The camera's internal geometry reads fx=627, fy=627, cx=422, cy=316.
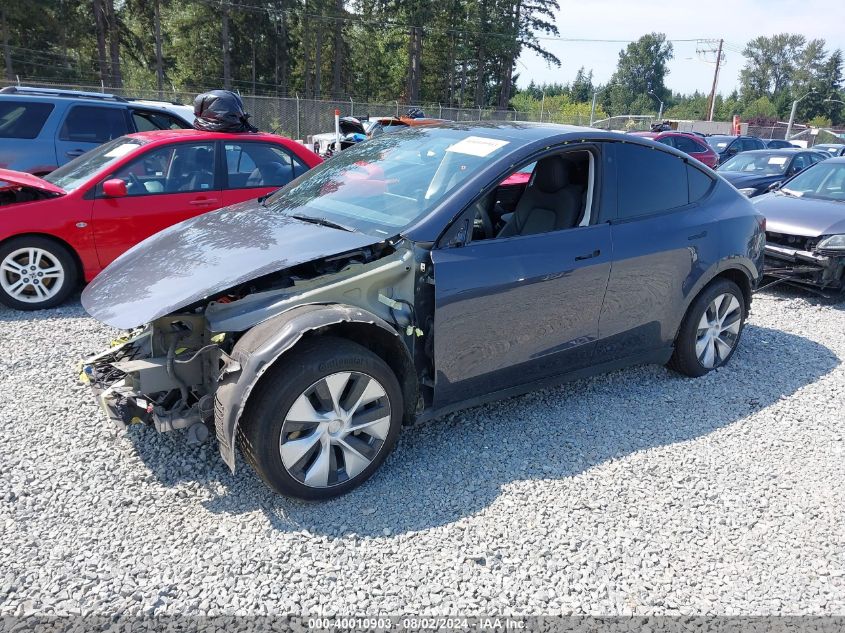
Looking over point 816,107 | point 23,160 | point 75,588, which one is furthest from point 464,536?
point 816,107

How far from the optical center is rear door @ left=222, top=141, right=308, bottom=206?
6.39 metres

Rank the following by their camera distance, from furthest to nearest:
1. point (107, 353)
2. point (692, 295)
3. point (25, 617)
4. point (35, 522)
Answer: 1. point (692, 295)
2. point (107, 353)
3. point (35, 522)
4. point (25, 617)

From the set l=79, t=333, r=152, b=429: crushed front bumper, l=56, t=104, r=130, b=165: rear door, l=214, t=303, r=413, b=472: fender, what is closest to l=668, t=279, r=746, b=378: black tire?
l=214, t=303, r=413, b=472: fender

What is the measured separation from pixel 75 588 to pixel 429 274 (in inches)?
78.5

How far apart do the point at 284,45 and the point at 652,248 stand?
152ft

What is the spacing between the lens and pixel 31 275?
5480 mm

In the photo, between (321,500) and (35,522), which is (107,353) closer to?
(35,522)

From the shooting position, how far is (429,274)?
310 cm

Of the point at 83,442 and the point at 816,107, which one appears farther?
the point at 816,107

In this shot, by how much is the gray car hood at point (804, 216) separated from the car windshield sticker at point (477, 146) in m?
4.02

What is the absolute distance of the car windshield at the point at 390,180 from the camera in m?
3.41

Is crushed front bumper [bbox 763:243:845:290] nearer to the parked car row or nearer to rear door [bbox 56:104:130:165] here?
the parked car row

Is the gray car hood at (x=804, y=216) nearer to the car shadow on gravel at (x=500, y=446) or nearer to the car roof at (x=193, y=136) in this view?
the car shadow on gravel at (x=500, y=446)

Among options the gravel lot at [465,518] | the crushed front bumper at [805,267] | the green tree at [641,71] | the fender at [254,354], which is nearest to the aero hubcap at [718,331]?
the gravel lot at [465,518]
